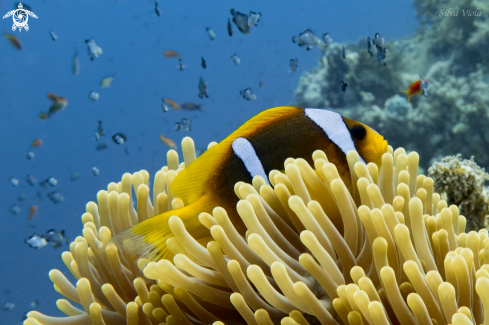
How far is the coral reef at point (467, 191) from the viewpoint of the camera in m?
2.21

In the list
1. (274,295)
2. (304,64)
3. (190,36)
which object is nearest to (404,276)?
(274,295)

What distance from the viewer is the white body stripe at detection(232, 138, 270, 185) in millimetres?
1087

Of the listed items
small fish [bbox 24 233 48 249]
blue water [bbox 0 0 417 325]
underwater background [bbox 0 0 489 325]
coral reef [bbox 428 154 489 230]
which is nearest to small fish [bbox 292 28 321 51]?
underwater background [bbox 0 0 489 325]

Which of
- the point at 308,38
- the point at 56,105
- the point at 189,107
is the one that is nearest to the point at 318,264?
the point at 308,38

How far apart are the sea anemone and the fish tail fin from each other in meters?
0.05

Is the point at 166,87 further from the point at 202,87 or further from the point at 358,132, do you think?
the point at 358,132

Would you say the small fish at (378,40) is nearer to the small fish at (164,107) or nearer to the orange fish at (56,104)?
the small fish at (164,107)

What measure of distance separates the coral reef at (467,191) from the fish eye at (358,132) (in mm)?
1402

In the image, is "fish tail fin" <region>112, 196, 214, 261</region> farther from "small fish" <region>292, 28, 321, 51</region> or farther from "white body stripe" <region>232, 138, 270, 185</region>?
"small fish" <region>292, 28, 321, 51</region>

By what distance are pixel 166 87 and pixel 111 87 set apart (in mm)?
5606

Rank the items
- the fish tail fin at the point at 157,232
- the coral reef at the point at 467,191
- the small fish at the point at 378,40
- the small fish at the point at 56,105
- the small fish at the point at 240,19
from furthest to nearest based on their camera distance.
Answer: the small fish at the point at 56,105, the small fish at the point at 240,19, the small fish at the point at 378,40, the coral reef at the point at 467,191, the fish tail fin at the point at 157,232

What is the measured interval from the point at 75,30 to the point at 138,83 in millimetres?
10706

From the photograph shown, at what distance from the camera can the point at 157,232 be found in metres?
1.02

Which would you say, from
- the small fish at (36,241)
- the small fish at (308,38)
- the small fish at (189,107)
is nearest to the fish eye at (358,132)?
the small fish at (36,241)
